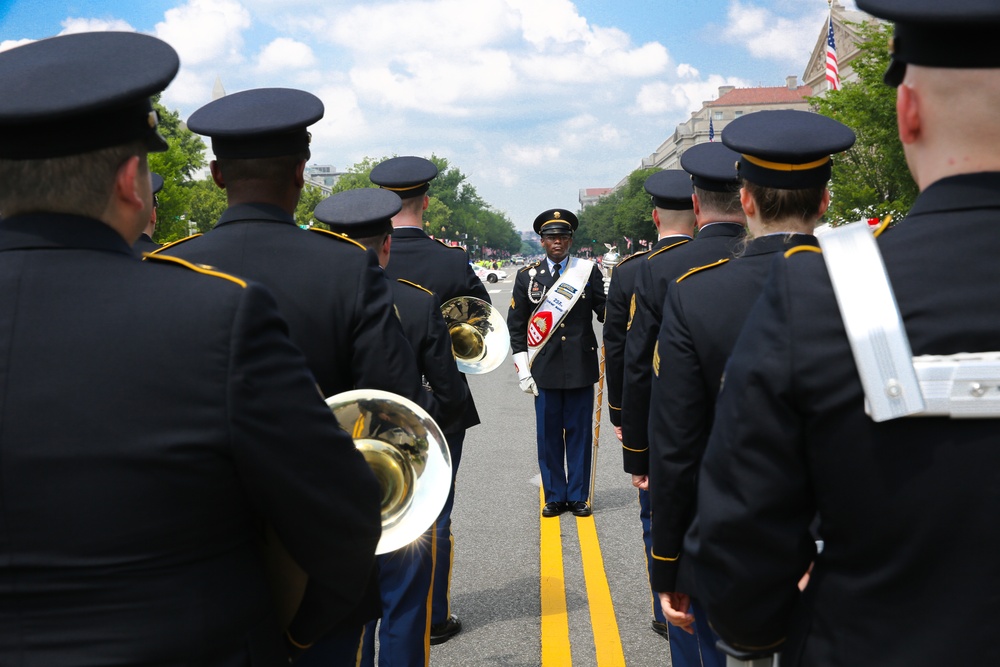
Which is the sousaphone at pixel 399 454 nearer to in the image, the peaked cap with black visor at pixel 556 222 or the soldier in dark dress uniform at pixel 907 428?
the soldier in dark dress uniform at pixel 907 428

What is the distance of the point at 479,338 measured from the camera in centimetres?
544

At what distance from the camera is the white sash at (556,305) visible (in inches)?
295

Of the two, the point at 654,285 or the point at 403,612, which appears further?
the point at 654,285

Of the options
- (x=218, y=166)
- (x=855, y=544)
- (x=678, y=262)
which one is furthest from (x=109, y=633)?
(x=678, y=262)

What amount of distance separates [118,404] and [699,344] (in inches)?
71.0

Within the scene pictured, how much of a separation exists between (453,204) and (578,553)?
465 feet

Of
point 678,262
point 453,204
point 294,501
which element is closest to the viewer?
point 294,501

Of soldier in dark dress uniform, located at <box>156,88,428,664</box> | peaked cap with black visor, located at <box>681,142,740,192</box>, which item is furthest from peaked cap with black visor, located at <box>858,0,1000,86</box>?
peaked cap with black visor, located at <box>681,142,740,192</box>

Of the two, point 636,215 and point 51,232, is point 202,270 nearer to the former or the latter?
point 51,232

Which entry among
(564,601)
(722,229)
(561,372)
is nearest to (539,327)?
(561,372)

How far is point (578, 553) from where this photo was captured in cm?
607

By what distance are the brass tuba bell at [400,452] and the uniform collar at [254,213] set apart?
0.81m

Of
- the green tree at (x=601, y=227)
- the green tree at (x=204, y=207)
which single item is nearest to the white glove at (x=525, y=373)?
the green tree at (x=204, y=207)

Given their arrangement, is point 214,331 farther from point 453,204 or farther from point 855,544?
point 453,204
